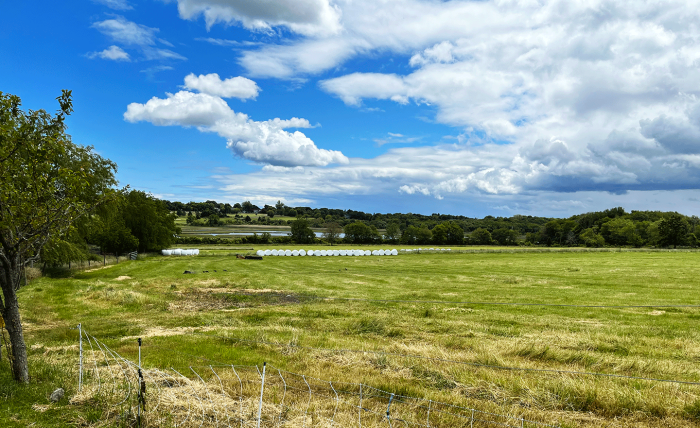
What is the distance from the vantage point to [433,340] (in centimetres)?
1348

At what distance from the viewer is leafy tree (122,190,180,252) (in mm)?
70625

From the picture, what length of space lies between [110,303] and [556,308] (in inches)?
963

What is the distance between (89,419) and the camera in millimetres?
6988

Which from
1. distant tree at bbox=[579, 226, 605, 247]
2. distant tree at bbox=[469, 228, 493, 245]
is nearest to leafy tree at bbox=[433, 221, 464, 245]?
distant tree at bbox=[469, 228, 493, 245]

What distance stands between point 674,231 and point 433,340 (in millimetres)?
136160

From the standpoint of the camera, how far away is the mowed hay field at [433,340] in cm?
753

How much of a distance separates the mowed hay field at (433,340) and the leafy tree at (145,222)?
46.5m

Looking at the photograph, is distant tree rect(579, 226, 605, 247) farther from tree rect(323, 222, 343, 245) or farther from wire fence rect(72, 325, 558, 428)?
wire fence rect(72, 325, 558, 428)

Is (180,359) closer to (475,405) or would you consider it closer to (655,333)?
(475,405)

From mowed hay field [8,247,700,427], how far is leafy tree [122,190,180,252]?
46488 mm

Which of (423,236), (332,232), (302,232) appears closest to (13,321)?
(302,232)

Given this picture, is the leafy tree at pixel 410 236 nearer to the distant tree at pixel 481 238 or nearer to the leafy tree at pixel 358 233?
the leafy tree at pixel 358 233

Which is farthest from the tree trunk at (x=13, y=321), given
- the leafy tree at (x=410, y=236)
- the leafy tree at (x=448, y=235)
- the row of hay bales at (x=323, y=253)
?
the leafy tree at (x=448, y=235)

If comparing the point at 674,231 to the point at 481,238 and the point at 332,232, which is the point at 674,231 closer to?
the point at 481,238
